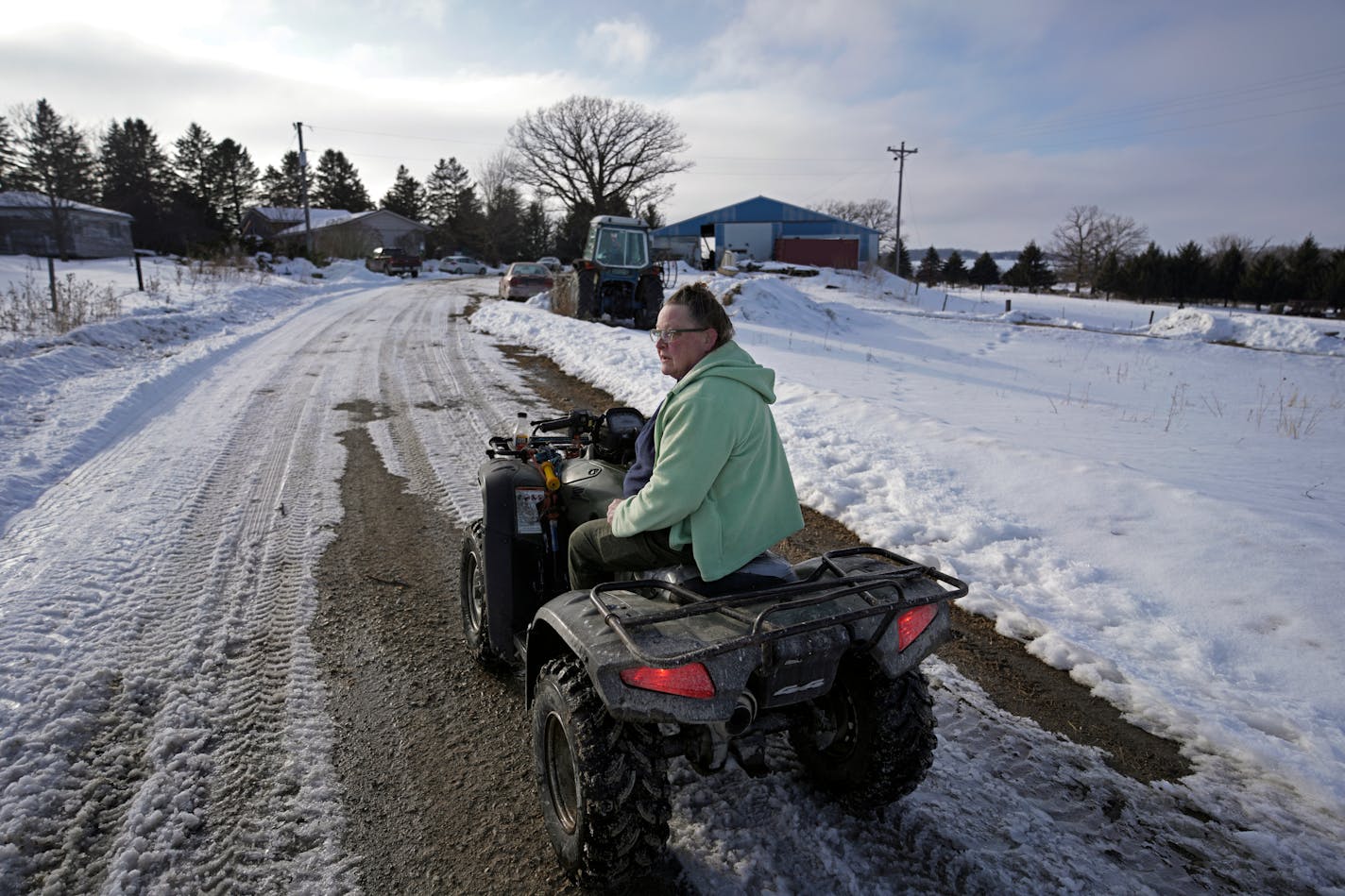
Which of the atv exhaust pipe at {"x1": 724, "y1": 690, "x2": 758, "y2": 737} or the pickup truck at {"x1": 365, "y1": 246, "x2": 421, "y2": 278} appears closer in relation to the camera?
the atv exhaust pipe at {"x1": 724, "y1": 690, "x2": 758, "y2": 737}

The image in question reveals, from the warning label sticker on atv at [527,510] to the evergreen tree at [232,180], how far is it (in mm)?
70579

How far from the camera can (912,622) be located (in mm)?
2289

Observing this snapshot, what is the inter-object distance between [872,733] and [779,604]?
0.69 metres

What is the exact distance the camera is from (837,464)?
254 inches

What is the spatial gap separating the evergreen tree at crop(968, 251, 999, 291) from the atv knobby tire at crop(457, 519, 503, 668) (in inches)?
2661

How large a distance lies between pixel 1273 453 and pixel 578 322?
11.7 m

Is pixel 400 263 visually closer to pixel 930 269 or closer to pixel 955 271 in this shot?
pixel 930 269

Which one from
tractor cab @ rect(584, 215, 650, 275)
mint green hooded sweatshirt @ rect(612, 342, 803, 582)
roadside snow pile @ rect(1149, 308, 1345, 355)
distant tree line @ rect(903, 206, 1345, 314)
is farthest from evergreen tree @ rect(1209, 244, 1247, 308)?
mint green hooded sweatshirt @ rect(612, 342, 803, 582)

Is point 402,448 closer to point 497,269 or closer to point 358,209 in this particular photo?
point 497,269

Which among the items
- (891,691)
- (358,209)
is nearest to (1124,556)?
(891,691)

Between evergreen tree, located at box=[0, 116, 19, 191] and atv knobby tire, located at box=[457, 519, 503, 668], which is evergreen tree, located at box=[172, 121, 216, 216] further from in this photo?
atv knobby tire, located at box=[457, 519, 503, 668]

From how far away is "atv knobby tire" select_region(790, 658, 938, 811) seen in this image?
2391mm

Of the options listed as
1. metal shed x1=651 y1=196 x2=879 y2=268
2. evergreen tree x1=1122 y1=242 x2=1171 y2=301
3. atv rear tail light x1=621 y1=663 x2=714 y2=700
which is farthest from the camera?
metal shed x1=651 y1=196 x2=879 y2=268

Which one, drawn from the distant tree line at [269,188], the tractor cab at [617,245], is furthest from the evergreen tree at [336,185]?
the tractor cab at [617,245]
